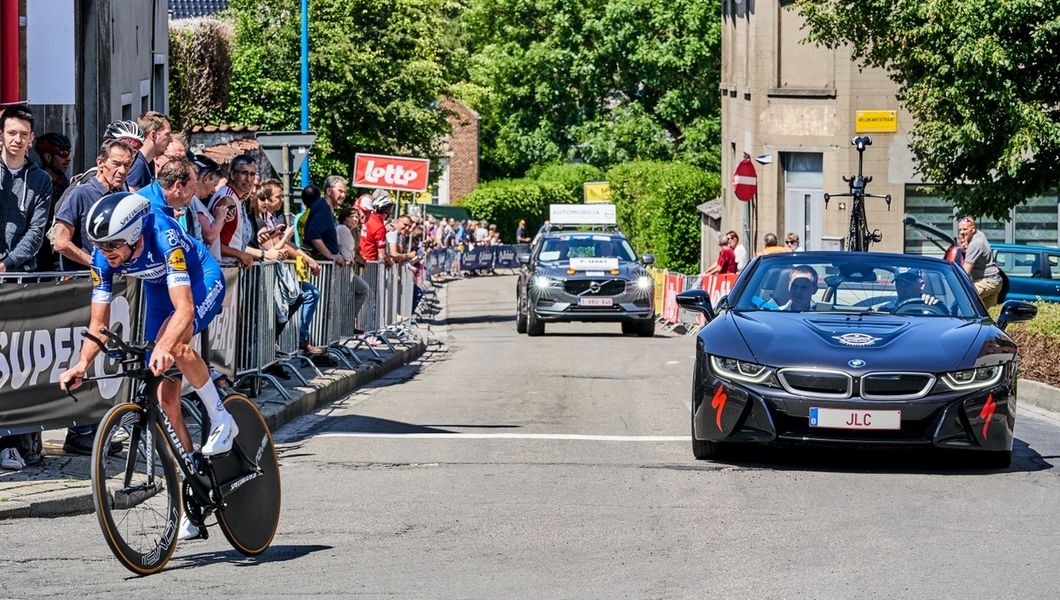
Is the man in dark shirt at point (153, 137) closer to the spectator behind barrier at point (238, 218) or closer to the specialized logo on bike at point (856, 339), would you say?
the spectator behind barrier at point (238, 218)

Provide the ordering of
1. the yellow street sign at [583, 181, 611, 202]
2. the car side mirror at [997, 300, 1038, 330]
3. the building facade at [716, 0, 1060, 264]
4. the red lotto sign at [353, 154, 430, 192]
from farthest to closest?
the yellow street sign at [583, 181, 611, 202] → the building facade at [716, 0, 1060, 264] → the red lotto sign at [353, 154, 430, 192] → the car side mirror at [997, 300, 1038, 330]

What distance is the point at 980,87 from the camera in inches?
839

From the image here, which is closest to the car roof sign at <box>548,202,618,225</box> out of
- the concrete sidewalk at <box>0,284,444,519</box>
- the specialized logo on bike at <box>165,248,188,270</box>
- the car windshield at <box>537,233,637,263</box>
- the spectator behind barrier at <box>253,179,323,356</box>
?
the car windshield at <box>537,233,637,263</box>

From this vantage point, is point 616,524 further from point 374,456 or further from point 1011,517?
point 374,456

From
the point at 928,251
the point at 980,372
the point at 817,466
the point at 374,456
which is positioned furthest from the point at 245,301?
the point at 928,251

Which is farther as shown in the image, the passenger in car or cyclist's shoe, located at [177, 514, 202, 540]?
the passenger in car

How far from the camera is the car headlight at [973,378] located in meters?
10.1

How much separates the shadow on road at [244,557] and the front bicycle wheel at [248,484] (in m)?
0.05

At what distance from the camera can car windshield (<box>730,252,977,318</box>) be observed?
37.4ft

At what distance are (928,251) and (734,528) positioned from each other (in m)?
29.7

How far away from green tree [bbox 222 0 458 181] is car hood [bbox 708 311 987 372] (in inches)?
1284

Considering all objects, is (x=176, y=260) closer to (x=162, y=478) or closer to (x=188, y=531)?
(x=162, y=478)

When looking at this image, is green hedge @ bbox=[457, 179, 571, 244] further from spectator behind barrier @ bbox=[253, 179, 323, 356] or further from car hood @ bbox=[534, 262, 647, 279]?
spectator behind barrier @ bbox=[253, 179, 323, 356]

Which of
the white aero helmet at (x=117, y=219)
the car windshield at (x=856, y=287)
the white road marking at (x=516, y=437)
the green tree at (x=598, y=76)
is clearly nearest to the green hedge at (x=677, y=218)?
the green tree at (x=598, y=76)
